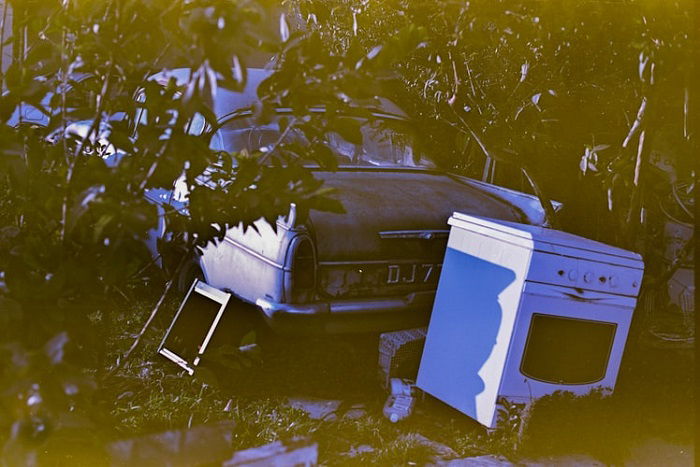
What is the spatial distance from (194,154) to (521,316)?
2.47 metres

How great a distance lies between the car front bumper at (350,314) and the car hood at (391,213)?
0.29 m

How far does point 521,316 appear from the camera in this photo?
→ 4086 mm

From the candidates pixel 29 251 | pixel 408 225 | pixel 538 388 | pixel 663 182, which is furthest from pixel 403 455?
pixel 663 182

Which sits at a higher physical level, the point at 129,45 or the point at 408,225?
the point at 129,45

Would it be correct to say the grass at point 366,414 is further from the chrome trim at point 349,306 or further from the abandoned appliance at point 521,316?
the chrome trim at point 349,306

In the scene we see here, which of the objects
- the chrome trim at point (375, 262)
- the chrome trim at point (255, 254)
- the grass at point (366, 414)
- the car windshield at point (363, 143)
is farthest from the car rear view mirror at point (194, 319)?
the car windshield at point (363, 143)

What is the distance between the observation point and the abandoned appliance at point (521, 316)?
4.12 metres

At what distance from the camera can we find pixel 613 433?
171 inches

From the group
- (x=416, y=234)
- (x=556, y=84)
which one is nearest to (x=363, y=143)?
(x=416, y=234)

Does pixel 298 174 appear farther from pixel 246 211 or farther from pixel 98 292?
pixel 98 292

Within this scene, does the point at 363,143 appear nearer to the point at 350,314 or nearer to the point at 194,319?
the point at 350,314

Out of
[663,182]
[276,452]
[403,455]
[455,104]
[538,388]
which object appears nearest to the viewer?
[276,452]

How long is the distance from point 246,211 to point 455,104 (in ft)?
10.6

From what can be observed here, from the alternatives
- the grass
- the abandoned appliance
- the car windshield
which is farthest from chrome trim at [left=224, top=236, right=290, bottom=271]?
the abandoned appliance
